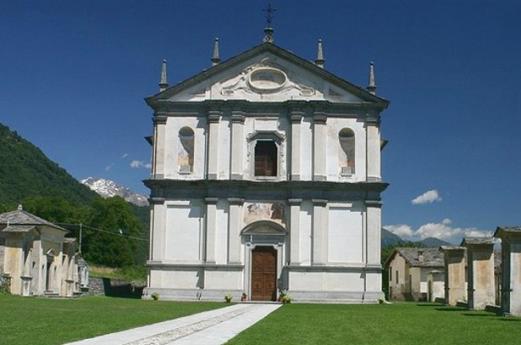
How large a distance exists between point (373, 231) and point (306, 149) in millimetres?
5410

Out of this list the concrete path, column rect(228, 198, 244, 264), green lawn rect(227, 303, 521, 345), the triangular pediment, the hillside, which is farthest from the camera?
the hillside

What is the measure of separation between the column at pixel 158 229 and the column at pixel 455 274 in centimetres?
1392

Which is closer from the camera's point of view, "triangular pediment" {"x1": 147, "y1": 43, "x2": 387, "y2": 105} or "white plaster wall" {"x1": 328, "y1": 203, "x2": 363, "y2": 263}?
"white plaster wall" {"x1": 328, "y1": 203, "x2": 363, "y2": 263}

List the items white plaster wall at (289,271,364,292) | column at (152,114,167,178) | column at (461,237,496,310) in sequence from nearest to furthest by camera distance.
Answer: column at (461,237,496,310)
white plaster wall at (289,271,364,292)
column at (152,114,167,178)

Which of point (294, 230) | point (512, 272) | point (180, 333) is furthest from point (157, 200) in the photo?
point (180, 333)

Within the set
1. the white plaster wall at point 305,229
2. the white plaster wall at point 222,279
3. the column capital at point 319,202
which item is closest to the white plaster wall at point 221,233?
the white plaster wall at point 222,279

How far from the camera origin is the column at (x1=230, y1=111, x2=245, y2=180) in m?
38.3

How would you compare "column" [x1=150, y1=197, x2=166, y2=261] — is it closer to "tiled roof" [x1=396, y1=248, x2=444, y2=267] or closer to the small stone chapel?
the small stone chapel

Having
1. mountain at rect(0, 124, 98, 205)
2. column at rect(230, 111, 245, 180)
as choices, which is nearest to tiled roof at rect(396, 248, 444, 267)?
column at rect(230, 111, 245, 180)

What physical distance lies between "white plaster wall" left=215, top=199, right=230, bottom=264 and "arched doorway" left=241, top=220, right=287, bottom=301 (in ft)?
3.19

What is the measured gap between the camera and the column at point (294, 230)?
123 feet

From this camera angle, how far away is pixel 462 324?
65.7 feet

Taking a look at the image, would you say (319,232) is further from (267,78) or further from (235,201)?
(267,78)

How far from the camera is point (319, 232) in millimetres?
37531
